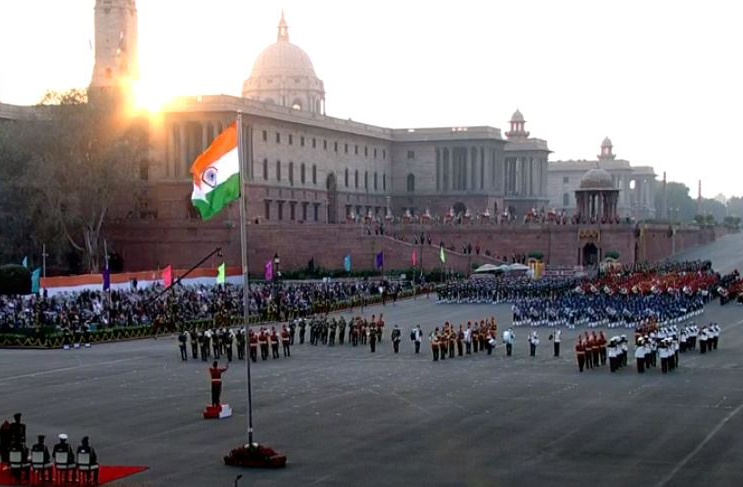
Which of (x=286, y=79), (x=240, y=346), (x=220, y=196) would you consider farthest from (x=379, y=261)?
(x=286, y=79)

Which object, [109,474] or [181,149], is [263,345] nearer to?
[109,474]

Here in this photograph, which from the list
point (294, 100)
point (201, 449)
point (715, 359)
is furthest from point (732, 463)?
point (294, 100)

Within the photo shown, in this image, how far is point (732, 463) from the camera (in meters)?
21.4

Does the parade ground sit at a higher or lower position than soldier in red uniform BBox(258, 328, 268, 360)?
lower

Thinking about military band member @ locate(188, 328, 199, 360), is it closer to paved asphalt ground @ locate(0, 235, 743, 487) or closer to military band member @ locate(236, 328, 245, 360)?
paved asphalt ground @ locate(0, 235, 743, 487)

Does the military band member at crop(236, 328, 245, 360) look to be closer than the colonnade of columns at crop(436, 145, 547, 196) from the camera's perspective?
Yes

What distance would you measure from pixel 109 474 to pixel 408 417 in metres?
8.02

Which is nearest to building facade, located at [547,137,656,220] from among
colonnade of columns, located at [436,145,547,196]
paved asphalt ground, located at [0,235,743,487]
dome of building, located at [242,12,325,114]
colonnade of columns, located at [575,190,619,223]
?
colonnade of columns, located at [436,145,547,196]

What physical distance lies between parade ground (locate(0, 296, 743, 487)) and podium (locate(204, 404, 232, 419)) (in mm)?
302

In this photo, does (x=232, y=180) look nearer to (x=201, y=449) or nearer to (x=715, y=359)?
(x=201, y=449)

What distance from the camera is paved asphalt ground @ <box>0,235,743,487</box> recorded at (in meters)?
21.0

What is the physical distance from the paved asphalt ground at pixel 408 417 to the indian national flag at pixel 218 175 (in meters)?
5.07

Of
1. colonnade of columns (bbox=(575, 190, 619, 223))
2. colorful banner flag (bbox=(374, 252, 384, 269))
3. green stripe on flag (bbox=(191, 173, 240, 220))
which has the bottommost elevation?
colorful banner flag (bbox=(374, 252, 384, 269))

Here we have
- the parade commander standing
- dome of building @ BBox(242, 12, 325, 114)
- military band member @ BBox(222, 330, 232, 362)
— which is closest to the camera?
the parade commander standing
